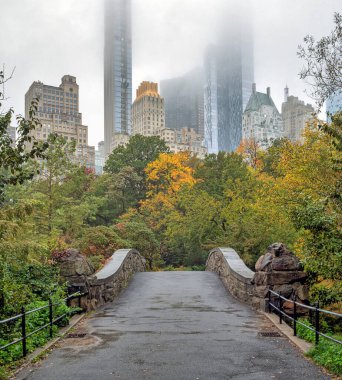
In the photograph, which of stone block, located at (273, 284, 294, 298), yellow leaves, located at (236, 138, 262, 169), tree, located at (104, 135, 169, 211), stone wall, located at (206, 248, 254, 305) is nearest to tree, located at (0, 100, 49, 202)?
stone block, located at (273, 284, 294, 298)

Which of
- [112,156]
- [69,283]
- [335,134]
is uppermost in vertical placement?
[112,156]

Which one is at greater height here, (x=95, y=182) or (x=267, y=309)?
(x=95, y=182)

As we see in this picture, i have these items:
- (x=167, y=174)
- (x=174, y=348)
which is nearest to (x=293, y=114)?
(x=167, y=174)

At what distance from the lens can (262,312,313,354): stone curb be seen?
8.26 meters

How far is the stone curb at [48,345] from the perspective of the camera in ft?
23.7

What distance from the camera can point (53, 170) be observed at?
3047 cm

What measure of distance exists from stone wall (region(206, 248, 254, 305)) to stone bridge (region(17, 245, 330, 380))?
33 mm

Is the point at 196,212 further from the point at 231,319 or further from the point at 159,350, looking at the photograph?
the point at 159,350

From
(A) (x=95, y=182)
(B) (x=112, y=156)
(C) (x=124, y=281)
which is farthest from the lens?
(B) (x=112, y=156)

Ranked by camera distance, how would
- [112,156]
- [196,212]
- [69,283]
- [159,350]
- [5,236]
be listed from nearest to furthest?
[159,350] < [5,236] < [69,283] < [196,212] < [112,156]

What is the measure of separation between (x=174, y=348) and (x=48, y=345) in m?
2.35

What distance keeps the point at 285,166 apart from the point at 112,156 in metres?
30.5

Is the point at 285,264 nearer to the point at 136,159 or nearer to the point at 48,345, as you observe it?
the point at 48,345

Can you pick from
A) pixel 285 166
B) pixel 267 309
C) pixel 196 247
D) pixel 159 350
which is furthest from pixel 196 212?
pixel 159 350
